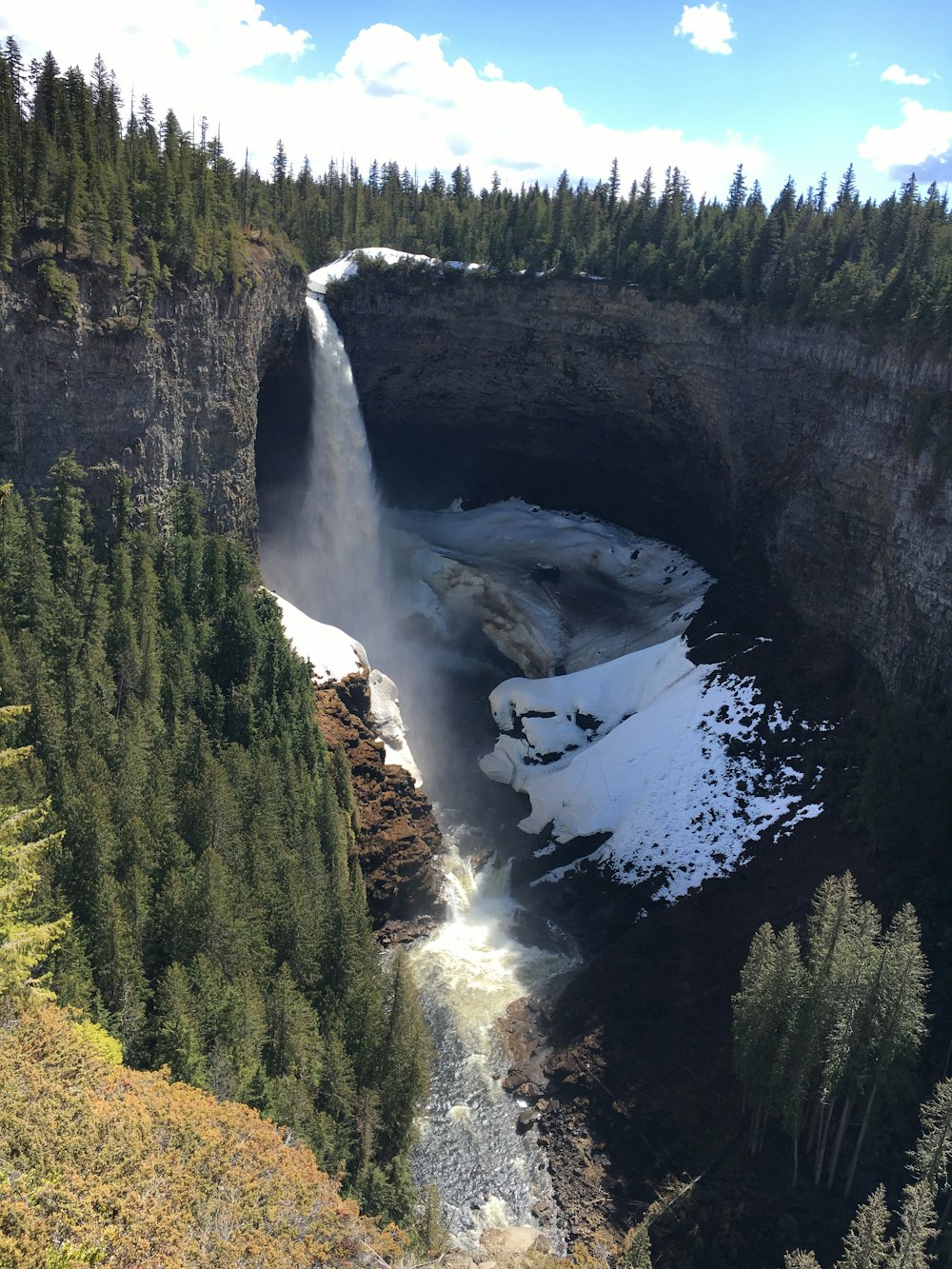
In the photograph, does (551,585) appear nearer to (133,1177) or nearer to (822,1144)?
(822,1144)

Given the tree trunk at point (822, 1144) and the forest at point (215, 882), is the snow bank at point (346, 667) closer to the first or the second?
the forest at point (215, 882)

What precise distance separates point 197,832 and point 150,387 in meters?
22.0

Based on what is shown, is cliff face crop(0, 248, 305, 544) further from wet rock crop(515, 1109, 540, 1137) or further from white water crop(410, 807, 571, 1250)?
wet rock crop(515, 1109, 540, 1137)

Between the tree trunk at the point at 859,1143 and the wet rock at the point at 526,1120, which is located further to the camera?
the wet rock at the point at 526,1120

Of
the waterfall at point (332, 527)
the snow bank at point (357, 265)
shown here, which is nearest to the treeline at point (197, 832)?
the waterfall at point (332, 527)

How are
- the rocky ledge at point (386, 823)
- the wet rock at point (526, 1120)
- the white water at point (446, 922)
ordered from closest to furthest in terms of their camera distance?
1. the white water at point (446, 922)
2. the wet rock at point (526, 1120)
3. the rocky ledge at point (386, 823)

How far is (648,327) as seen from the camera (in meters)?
63.4

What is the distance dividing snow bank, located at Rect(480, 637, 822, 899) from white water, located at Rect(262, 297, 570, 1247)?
4456 mm

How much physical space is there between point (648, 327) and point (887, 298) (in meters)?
17.6

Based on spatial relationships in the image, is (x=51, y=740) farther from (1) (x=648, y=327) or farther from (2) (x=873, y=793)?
(1) (x=648, y=327)

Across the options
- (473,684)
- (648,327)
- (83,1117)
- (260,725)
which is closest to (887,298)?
(648,327)

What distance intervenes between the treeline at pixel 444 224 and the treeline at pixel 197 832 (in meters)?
11.7

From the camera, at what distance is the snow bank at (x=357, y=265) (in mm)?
66250

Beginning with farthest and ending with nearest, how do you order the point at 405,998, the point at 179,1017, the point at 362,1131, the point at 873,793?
the point at 873,793 < the point at 405,998 < the point at 362,1131 < the point at 179,1017
